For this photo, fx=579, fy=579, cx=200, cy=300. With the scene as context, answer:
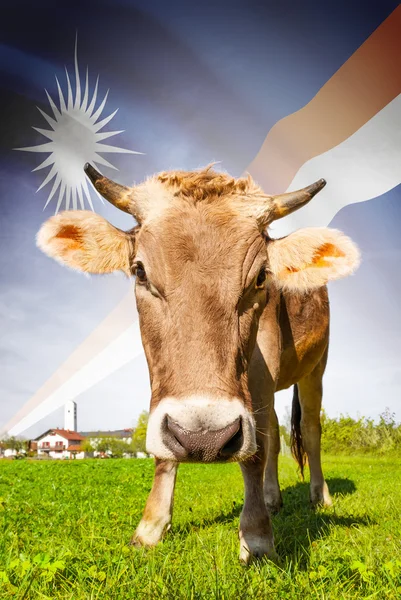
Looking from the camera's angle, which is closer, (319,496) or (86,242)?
(86,242)

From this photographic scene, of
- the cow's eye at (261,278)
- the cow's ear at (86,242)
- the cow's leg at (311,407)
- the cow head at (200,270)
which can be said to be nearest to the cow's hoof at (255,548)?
the cow head at (200,270)

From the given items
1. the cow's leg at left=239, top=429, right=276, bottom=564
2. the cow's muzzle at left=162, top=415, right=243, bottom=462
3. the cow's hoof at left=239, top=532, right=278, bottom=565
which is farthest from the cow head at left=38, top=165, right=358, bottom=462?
the cow's hoof at left=239, top=532, right=278, bottom=565

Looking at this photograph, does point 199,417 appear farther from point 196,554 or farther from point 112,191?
point 112,191

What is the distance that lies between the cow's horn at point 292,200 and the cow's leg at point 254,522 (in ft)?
6.04

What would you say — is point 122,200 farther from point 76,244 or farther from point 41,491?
point 41,491

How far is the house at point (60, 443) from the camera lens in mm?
108250

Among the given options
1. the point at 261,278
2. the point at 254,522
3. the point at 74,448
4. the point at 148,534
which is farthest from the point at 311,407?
the point at 74,448

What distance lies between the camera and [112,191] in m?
4.87

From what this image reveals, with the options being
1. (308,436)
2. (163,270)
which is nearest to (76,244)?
(163,270)

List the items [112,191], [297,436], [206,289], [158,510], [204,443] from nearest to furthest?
[204,443]
[206,289]
[112,191]
[158,510]
[297,436]

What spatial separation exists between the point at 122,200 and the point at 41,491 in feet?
21.7

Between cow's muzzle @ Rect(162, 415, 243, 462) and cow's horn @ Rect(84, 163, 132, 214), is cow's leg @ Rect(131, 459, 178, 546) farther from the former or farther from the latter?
cow's horn @ Rect(84, 163, 132, 214)

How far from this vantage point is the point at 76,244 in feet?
16.3

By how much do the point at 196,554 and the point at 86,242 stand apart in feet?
8.70
